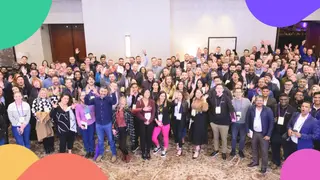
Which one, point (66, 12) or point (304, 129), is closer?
point (304, 129)

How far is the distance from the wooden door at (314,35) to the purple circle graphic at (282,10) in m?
11.1

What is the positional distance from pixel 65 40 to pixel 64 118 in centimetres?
651

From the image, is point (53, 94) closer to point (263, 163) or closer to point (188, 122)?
point (188, 122)

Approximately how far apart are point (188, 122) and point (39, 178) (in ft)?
13.3

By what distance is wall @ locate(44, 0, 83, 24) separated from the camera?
9250 millimetres

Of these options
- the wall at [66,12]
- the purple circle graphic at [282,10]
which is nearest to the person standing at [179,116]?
the purple circle graphic at [282,10]

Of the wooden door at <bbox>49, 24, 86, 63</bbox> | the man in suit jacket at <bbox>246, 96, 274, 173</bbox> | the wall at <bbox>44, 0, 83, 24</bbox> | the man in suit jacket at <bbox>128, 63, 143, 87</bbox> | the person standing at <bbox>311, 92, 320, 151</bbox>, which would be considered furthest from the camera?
the wooden door at <bbox>49, 24, 86, 63</bbox>

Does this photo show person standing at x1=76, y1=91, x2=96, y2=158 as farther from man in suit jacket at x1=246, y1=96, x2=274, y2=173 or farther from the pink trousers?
man in suit jacket at x1=246, y1=96, x2=274, y2=173

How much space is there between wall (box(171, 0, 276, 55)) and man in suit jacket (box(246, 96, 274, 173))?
5.46 meters

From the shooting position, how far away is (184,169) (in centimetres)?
424

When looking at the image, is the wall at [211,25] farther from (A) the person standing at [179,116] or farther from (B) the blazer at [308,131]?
(B) the blazer at [308,131]

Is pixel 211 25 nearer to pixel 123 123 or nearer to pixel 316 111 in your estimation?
pixel 316 111

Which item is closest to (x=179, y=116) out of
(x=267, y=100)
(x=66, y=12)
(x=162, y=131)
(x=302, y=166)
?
(x=162, y=131)

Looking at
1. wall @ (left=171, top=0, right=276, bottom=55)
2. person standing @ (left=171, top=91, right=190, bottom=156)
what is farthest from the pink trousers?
wall @ (left=171, top=0, right=276, bottom=55)
